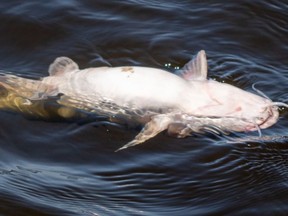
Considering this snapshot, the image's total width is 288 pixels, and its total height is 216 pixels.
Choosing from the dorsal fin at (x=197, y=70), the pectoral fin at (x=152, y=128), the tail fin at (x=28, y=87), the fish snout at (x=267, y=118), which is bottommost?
the pectoral fin at (x=152, y=128)

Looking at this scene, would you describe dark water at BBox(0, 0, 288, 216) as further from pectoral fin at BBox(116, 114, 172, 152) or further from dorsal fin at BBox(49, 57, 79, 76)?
dorsal fin at BBox(49, 57, 79, 76)

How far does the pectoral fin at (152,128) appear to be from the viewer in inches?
167

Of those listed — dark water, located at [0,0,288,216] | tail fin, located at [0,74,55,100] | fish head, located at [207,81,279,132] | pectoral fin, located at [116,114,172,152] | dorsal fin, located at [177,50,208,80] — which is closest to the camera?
dark water, located at [0,0,288,216]

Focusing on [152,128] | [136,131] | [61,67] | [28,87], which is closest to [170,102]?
[152,128]

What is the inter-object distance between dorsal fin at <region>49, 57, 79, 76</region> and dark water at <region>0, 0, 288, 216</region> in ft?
1.22

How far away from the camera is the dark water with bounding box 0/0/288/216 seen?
3.93m

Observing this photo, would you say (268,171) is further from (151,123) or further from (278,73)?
(278,73)

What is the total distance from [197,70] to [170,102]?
1.34ft

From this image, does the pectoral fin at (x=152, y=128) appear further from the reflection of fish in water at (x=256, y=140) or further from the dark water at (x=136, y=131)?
the reflection of fish in water at (x=256, y=140)

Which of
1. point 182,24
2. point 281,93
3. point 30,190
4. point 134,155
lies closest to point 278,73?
point 281,93

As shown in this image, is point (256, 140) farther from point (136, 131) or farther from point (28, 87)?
point (28, 87)

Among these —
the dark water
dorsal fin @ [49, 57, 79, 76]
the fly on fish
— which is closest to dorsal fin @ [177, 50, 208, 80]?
the fly on fish

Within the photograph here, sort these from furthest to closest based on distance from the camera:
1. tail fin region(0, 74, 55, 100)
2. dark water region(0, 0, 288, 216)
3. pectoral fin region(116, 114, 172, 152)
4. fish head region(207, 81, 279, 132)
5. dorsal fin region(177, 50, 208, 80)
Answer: tail fin region(0, 74, 55, 100) → dorsal fin region(177, 50, 208, 80) → fish head region(207, 81, 279, 132) → pectoral fin region(116, 114, 172, 152) → dark water region(0, 0, 288, 216)

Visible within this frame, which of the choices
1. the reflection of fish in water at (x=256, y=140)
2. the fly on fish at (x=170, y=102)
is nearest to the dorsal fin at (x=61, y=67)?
the fly on fish at (x=170, y=102)
